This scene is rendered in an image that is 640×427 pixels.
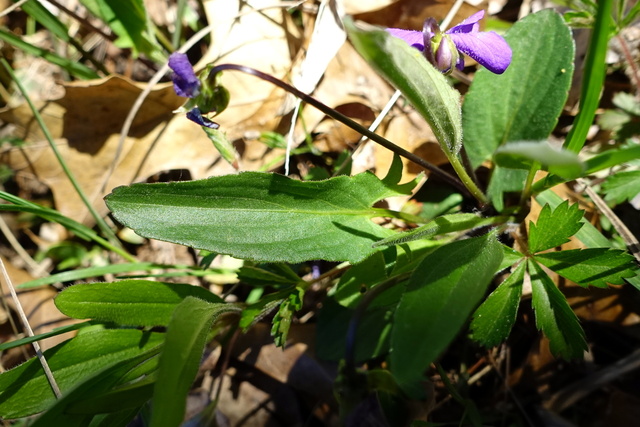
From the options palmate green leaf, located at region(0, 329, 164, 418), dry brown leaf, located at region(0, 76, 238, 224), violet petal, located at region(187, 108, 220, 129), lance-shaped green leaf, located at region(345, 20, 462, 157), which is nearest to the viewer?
lance-shaped green leaf, located at region(345, 20, 462, 157)

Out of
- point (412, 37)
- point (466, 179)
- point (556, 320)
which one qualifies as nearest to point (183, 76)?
point (412, 37)

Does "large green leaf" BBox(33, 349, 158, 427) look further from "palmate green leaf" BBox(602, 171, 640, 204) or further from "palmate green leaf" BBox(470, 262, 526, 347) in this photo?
"palmate green leaf" BBox(602, 171, 640, 204)

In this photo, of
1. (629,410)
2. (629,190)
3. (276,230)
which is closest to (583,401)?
(629,410)

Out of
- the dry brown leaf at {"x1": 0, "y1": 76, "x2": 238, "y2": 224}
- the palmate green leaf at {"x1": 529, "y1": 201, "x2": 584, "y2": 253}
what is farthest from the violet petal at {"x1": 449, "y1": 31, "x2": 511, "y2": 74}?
the dry brown leaf at {"x1": 0, "y1": 76, "x2": 238, "y2": 224}

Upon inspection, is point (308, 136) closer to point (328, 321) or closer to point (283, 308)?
point (328, 321)

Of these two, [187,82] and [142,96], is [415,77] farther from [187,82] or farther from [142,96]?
[142,96]

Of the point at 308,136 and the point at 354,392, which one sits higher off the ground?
the point at 308,136
